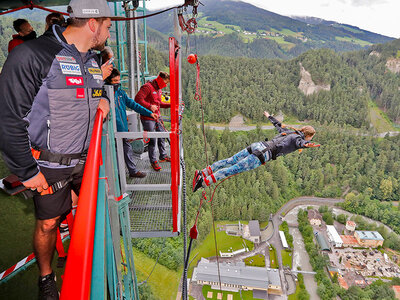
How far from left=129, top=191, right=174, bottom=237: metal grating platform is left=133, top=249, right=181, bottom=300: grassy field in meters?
22.2

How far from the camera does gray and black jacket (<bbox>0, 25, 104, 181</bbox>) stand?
4.83 feet

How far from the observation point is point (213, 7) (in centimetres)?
17788

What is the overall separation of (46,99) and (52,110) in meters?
0.08

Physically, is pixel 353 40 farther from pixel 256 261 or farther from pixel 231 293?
pixel 231 293

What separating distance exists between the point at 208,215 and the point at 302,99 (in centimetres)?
5672

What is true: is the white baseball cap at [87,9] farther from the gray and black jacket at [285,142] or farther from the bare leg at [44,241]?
the gray and black jacket at [285,142]

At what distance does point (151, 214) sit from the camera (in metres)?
4.18

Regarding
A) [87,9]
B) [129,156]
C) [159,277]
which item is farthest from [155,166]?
[159,277]

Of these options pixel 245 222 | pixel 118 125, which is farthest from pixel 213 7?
pixel 118 125

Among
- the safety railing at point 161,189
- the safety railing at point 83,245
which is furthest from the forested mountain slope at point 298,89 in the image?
the safety railing at point 83,245

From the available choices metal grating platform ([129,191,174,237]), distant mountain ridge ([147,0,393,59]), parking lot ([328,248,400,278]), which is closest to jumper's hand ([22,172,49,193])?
metal grating platform ([129,191,174,237])

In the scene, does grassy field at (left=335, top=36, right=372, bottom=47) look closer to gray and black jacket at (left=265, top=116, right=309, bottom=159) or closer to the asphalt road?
the asphalt road

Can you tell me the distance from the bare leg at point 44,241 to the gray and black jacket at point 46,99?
1.49 feet

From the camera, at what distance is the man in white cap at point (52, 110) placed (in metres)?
1.49
